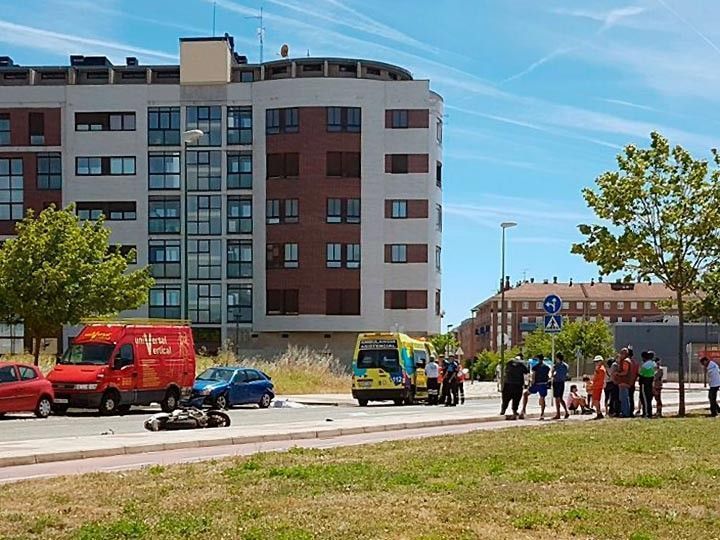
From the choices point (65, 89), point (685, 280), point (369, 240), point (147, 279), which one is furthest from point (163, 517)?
point (65, 89)

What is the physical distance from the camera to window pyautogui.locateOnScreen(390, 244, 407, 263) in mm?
68375

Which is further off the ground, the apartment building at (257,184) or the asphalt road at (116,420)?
the apartment building at (257,184)

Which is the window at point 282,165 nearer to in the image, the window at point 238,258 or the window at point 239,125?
the window at point 239,125

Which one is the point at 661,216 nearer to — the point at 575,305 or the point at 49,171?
the point at 49,171

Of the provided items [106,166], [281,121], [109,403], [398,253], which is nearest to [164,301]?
[106,166]

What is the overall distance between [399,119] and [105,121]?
18817mm

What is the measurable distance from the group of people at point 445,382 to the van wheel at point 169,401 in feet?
31.9

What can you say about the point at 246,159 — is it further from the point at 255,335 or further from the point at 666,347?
the point at 666,347

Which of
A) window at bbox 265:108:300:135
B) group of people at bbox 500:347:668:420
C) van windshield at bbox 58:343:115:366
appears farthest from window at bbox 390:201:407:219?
group of people at bbox 500:347:668:420

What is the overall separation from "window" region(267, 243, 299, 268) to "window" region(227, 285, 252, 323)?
2484mm

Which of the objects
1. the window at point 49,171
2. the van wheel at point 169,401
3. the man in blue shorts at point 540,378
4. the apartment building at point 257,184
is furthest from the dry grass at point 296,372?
the window at point 49,171

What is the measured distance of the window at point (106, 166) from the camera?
68875 mm

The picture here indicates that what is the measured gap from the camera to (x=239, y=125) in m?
69.2

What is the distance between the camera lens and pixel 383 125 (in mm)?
68438
